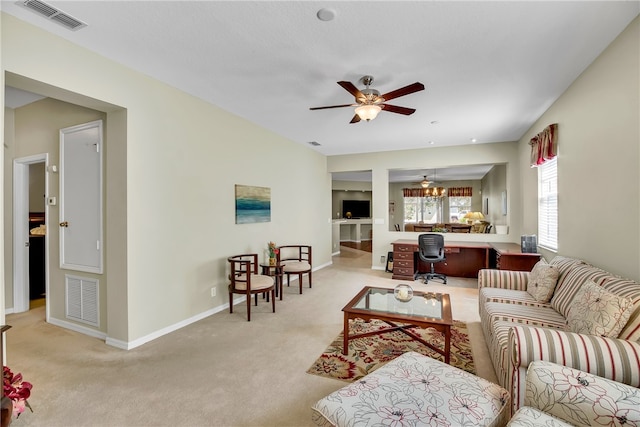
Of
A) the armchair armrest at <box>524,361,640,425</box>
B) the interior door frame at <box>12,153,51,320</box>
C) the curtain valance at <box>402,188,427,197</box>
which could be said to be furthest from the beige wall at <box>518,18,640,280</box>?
the curtain valance at <box>402,188,427,197</box>

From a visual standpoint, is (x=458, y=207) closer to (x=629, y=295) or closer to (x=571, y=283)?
(x=571, y=283)

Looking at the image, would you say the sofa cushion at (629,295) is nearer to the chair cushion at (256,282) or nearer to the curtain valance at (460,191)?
the chair cushion at (256,282)

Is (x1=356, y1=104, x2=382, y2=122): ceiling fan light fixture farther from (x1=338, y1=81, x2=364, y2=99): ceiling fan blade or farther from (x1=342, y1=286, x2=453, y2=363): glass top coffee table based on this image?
(x1=342, y1=286, x2=453, y2=363): glass top coffee table

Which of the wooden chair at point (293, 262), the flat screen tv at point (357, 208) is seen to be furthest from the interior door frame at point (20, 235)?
the flat screen tv at point (357, 208)

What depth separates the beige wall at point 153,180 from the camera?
2.47m

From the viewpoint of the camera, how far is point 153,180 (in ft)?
10.4

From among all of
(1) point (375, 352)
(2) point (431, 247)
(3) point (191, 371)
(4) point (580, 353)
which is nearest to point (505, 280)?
(1) point (375, 352)

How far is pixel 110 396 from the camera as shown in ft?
7.22

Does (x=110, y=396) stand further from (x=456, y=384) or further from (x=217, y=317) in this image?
(x=456, y=384)

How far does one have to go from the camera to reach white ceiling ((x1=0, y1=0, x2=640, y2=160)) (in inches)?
81.5

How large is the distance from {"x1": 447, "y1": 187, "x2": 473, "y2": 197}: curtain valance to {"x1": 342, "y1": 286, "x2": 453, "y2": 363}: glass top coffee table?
931 cm

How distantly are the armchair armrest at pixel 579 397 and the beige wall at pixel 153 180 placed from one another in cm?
325

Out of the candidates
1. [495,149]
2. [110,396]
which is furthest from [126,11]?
[495,149]

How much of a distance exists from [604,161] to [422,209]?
387 inches
